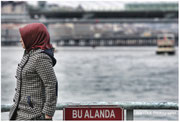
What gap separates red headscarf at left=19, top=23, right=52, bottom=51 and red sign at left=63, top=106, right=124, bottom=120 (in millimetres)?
449

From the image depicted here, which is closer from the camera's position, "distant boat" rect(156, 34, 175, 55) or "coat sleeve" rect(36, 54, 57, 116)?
"coat sleeve" rect(36, 54, 57, 116)

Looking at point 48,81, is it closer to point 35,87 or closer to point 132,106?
point 35,87

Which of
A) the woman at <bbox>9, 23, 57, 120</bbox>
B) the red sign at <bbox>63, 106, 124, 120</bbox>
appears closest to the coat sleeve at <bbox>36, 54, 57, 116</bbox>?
the woman at <bbox>9, 23, 57, 120</bbox>

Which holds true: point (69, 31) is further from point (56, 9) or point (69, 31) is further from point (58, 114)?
point (58, 114)

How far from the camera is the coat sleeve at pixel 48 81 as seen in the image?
3186mm

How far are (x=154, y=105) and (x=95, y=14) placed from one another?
13391cm

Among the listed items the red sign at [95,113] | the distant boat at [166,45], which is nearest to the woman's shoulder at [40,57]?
the red sign at [95,113]

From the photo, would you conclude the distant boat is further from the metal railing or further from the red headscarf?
the red headscarf

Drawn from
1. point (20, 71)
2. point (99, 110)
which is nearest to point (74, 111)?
point (99, 110)

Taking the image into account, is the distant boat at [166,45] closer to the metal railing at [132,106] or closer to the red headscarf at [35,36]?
the metal railing at [132,106]

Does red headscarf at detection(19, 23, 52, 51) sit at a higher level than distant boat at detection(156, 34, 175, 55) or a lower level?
higher

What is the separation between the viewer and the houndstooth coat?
3219 millimetres

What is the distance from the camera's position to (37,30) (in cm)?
322

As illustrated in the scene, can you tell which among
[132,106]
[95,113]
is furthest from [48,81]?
[132,106]
